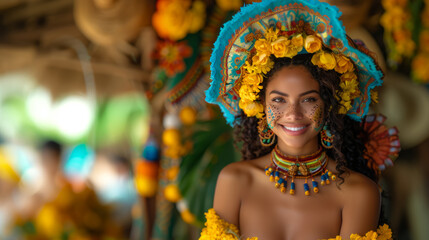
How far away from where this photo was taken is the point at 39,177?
A: 3.73m

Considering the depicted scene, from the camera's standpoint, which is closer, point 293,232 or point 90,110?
point 293,232

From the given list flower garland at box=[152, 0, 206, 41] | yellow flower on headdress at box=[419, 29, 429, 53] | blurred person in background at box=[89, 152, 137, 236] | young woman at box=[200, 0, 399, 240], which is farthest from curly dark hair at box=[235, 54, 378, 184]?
blurred person in background at box=[89, 152, 137, 236]

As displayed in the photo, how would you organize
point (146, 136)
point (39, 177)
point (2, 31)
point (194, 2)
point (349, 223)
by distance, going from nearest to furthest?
point (349, 223), point (194, 2), point (146, 136), point (39, 177), point (2, 31)

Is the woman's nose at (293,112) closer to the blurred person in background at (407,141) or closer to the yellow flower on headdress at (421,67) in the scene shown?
the blurred person in background at (407,141)

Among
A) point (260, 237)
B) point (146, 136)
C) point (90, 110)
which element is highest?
point (90, 110)

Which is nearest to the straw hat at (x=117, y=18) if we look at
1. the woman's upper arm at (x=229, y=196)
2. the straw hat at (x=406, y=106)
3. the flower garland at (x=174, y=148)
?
the flower garland at (x=174, y=148)

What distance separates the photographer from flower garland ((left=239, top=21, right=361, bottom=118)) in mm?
1312

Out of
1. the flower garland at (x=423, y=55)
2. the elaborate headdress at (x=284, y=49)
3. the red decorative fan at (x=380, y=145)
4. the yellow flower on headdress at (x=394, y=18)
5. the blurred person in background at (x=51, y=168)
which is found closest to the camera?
the elaborate headdress at (x=284, y=49)

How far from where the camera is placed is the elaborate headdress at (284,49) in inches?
50.7

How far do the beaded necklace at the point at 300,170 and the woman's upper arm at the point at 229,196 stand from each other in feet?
0.31

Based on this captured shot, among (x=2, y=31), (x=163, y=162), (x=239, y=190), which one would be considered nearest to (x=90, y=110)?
(x=2, y=31)


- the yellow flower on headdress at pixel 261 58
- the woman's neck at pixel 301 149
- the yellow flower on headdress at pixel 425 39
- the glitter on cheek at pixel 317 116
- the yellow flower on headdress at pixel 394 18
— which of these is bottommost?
the woman's neck at pixel 301 149

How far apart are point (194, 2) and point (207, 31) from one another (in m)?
0.18

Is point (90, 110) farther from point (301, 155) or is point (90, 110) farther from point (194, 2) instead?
point (301, 155)
